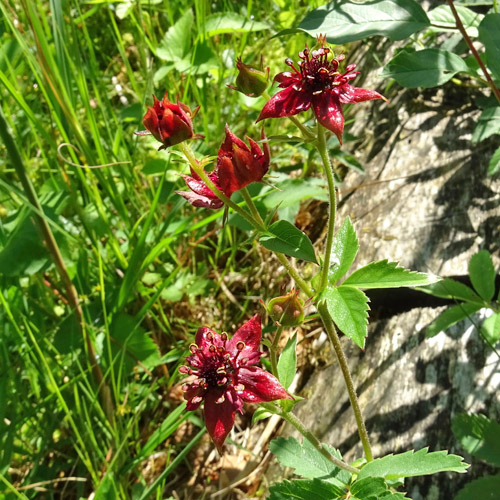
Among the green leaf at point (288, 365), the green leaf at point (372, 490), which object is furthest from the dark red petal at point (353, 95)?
the green leaf at point (372, 490)

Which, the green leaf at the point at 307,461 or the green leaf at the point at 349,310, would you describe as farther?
the green leaf at the point at 307,461

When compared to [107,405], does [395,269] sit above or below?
above

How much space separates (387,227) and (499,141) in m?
0.50

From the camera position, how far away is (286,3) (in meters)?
2.43

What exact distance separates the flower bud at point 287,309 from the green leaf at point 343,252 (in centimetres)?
14

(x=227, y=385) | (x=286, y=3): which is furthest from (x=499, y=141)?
(x=227, y=385)

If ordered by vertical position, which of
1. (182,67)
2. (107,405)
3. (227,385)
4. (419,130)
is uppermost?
(182,67)

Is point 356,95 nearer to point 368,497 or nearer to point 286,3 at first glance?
point 368,497

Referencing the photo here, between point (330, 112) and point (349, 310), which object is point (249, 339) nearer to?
point (349, 310)

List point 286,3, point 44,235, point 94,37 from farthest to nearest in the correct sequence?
point 94,37
point 286,3
point 44,235

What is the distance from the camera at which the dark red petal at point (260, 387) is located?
3.30 ft

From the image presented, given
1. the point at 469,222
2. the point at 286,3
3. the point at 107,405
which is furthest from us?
the point at 286,3

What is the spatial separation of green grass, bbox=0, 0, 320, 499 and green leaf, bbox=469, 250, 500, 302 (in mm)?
737

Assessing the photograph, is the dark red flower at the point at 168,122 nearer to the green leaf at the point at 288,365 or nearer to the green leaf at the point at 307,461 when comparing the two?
the green leaf at the point at 288,365
